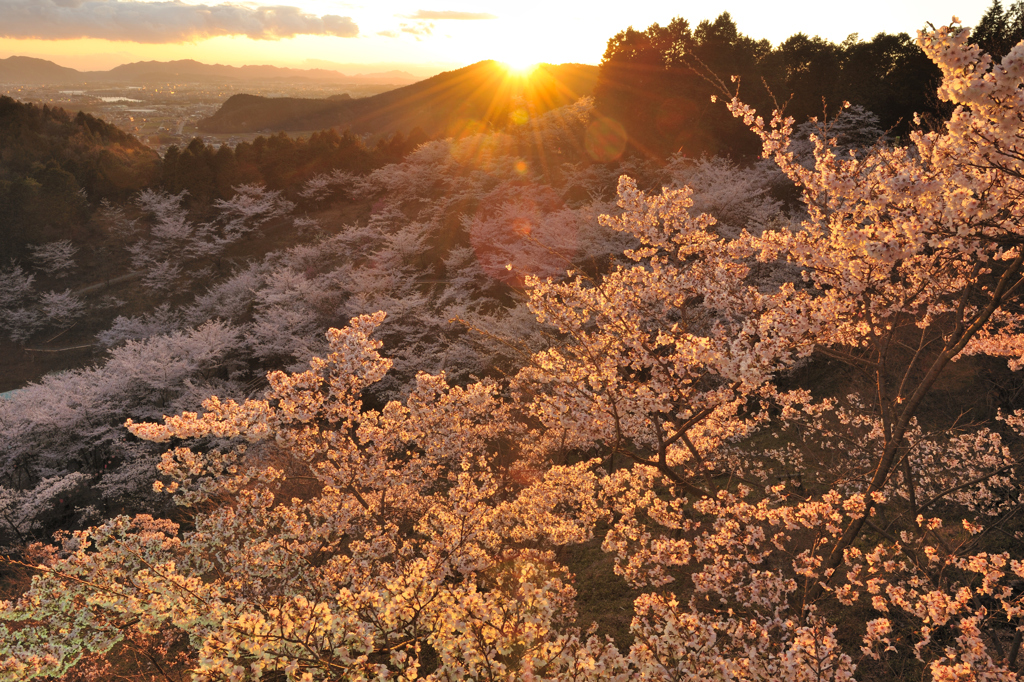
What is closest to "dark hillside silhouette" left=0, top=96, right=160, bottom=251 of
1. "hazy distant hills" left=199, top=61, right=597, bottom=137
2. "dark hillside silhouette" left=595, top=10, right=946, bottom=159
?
"hazy distant hills" left=199, top=61, right=597, bottom=137

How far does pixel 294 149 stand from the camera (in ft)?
128

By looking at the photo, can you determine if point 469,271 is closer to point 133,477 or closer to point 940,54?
point 133,477

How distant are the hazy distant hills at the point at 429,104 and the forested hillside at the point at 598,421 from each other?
29.8 m

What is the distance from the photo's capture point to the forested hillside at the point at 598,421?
409 cm

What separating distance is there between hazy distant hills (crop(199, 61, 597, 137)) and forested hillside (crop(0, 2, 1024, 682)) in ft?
97.7

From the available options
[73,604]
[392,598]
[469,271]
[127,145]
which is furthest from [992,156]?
[127,145]

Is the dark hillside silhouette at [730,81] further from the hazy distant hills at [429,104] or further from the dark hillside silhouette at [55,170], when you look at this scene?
the dark hillside silhouette at [55,170]

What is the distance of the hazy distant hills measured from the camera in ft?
199

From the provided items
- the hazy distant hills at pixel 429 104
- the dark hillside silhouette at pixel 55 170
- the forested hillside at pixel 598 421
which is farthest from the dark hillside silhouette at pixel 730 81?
the dark hillside silhouette at pixel 55 170

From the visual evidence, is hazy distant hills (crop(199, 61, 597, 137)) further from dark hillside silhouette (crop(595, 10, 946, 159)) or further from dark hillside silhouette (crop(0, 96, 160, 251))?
dark hillside silhouette (crop(0, 96, 160, 251))

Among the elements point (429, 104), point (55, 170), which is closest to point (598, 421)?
point (55, 170)

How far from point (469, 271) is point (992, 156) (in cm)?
2316

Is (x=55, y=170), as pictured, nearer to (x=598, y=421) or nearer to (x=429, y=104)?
(x=598, y=421)

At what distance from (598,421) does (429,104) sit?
86.9m
